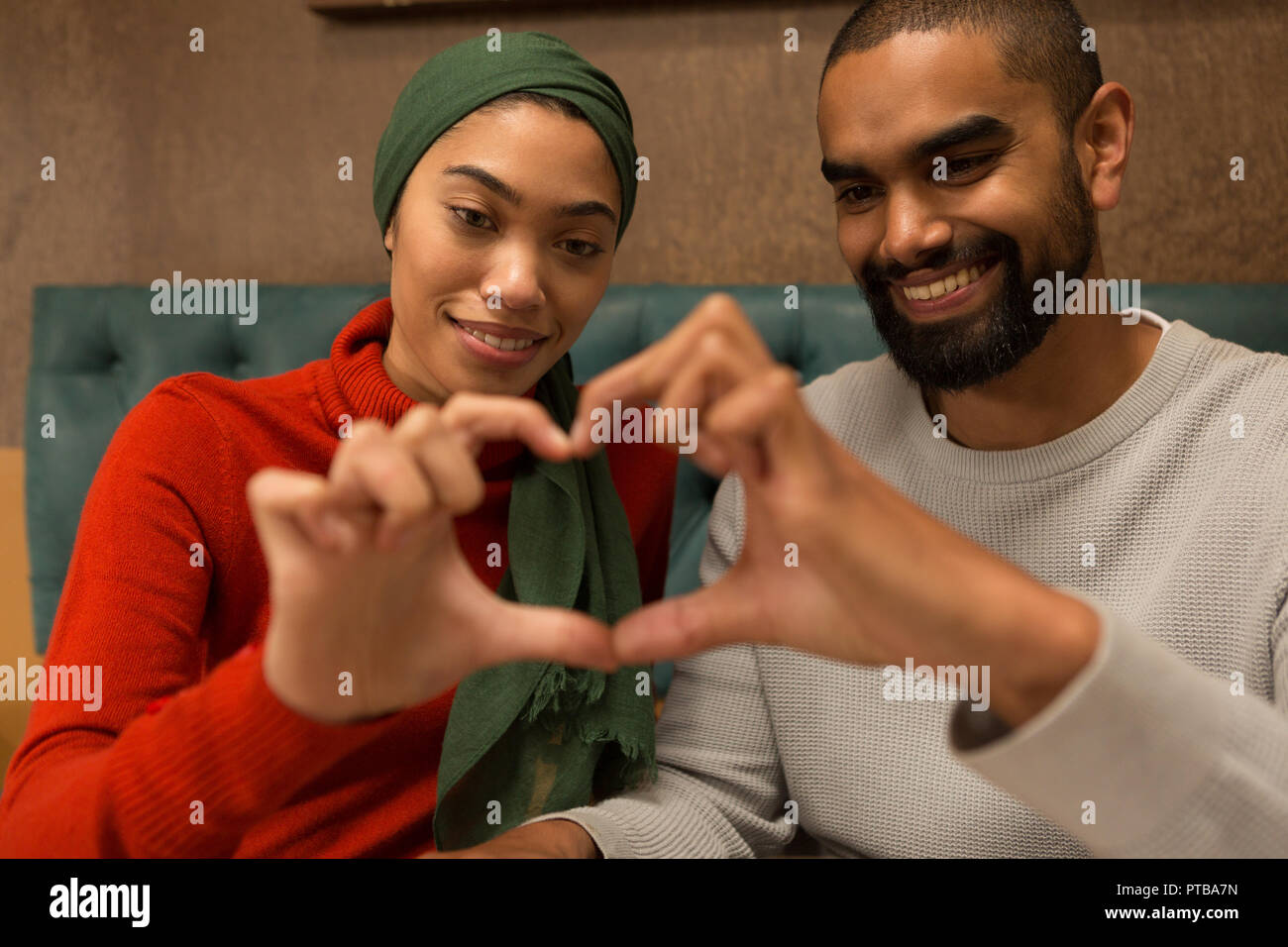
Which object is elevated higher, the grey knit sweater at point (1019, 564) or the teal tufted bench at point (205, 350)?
the teal tufted bench at point (205, 350)

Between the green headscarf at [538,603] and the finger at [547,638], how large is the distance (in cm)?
33

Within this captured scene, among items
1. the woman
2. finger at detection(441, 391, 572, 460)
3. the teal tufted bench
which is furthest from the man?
the teal tufted bench

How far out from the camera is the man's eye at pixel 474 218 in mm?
902

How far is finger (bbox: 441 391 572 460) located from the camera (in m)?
0.49

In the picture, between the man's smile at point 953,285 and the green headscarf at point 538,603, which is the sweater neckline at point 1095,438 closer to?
the man's smile at point 953,285

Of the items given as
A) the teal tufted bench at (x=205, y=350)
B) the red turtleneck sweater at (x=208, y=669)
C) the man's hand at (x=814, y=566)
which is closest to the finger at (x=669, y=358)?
the man's hand at (x=814, y=566)

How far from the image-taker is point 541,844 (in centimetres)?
78

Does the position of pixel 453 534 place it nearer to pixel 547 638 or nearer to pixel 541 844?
pixel 547 638

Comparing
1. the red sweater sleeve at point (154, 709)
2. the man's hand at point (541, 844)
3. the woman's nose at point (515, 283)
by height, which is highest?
the woman's nose at point (515, 283)

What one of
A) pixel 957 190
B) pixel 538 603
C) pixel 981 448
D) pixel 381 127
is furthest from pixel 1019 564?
pixel 381 127

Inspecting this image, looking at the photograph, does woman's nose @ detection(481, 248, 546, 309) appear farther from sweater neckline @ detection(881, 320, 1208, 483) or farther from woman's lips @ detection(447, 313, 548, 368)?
sweater neckline @ detection(881, 320, 1208, 483)

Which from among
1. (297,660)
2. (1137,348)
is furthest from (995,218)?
(297,660)
